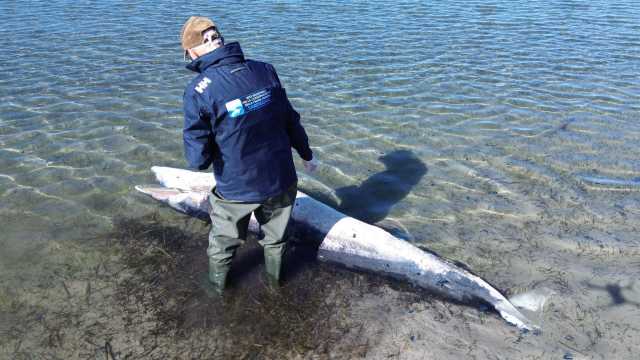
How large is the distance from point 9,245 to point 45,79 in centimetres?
645

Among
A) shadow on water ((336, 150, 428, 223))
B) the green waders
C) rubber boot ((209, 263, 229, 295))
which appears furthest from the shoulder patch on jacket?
shadow on water ((336, 150, 428, 223))

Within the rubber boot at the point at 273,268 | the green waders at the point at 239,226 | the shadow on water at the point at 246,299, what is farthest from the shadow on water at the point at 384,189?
the green waders at the point at 239,226

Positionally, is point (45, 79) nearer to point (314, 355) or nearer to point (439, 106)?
point (439, 106)

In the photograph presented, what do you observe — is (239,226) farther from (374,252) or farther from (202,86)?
(374,252)

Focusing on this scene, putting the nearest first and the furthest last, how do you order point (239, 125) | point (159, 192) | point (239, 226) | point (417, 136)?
point (239, 125) → point (239, 226) → point (159, 192) → point (417, 136)

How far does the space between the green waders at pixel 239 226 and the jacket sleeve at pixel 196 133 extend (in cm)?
58

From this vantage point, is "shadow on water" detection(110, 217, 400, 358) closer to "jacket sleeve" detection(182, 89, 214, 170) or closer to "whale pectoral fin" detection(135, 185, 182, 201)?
"whale pectoral fin" detection(135, 185, 182, 201)

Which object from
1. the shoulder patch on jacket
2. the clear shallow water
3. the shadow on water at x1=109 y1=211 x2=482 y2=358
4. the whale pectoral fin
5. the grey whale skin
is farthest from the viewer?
the whale pectoral fin

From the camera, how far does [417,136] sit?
8945 millimetres

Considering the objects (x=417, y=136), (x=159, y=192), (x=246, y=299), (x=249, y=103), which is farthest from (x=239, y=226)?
(x=417, y=136)

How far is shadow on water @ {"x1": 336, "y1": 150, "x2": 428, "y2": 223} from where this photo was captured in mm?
7051

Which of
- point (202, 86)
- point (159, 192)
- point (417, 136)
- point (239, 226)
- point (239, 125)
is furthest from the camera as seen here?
point (417, 136)

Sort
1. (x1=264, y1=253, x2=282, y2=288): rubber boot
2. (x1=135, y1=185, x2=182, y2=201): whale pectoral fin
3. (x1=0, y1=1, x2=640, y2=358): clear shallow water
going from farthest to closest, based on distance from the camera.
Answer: (x1=135, y1=185, x2=182, y2=201): whale pectoral fin
(x1=0, y1=1, x2=640, y2=358): clear shallow water
(x1=264, y1=253, x2=282, y2=288): rubber boot

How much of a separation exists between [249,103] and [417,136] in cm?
525
